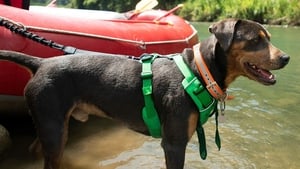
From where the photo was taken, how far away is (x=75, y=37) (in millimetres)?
5117

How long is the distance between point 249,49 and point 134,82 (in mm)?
966

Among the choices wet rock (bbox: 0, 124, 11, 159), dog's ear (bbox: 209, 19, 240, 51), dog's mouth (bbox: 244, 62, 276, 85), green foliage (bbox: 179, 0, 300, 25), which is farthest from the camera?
green foliage (bbox: 179, 0, 300, 25)

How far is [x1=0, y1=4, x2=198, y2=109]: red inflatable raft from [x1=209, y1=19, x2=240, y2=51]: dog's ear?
2.15m

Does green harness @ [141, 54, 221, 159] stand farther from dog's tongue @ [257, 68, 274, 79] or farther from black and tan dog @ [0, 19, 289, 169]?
dog's tongue @ [257, 68, 274, 79]

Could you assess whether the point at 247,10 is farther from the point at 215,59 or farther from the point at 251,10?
the point at 215,59

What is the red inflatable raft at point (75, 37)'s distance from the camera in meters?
4.63

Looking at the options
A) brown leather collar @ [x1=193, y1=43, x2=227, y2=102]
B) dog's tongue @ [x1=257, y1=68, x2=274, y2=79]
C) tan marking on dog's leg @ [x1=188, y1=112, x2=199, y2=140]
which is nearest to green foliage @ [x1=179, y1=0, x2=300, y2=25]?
dog's tongue @ [x1=257, y1=68, x2=274, y2=79]

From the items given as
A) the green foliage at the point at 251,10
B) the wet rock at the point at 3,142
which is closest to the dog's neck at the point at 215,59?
the wet rock at the point at 3,142

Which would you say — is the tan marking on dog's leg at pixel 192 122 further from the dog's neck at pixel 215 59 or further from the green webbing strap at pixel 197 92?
the dog's neck at pixel 215 59

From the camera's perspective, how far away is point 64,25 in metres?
5.12

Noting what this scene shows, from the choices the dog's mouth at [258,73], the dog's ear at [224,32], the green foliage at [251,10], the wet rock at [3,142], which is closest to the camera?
the dog's ear at [224,32]

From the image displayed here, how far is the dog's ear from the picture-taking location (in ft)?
11.1

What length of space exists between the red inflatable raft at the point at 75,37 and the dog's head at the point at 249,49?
2.15 m

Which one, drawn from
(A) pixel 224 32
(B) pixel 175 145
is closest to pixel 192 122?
(B) pixel 175 145
